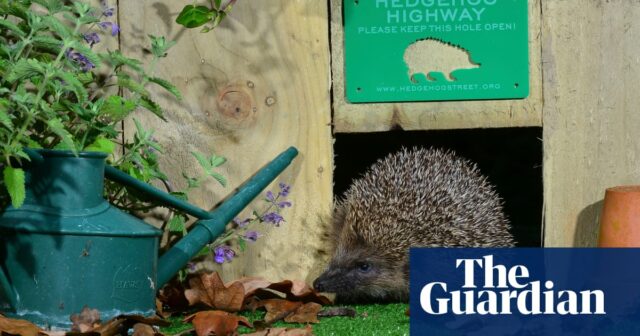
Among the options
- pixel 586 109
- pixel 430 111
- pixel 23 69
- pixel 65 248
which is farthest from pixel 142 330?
pixel 586 109

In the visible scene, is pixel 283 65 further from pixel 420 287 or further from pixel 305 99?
pixel 420 287

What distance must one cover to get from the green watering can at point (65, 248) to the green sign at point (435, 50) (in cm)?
145

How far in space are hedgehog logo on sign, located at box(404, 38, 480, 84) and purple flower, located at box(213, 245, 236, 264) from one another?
1078 millimetres

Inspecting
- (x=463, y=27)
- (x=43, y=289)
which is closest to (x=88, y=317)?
(x=43, y=289)

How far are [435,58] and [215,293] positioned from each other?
140cm

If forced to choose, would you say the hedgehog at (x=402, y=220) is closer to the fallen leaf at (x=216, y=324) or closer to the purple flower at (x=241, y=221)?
the purple flower at (x=241, y=221)

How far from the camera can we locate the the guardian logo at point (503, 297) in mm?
3891

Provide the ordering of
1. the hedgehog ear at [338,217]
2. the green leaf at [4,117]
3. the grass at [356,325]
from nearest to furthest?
the green leaf at [4,117], the grass at [356,325], the hedgehog ear at [338,217]

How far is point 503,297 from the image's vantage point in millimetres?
3906

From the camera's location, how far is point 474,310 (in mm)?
3893

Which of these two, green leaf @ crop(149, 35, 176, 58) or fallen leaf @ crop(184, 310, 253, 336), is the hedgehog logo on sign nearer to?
green leaf @ crop(149, 35, 176, 58)

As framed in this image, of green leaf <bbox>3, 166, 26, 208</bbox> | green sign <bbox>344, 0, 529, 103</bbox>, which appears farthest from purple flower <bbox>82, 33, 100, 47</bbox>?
green leaf <bbox>3, 166, 26, 208</bbox>

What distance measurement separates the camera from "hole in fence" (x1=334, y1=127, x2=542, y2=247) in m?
5.97

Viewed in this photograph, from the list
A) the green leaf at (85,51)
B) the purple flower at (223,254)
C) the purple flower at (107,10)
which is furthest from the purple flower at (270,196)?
the green leaf at (85,51)
